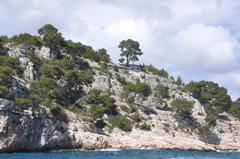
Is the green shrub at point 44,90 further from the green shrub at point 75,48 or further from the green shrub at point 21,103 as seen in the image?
the green shrub at point 75,48

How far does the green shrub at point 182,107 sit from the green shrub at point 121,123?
72.2 feet

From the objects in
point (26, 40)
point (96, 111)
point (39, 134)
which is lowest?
point (39, 134)

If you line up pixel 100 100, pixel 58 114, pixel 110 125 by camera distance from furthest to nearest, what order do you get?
pixel 100 100
pixel 110 125
pixel 58 114

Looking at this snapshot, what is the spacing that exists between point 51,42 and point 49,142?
52.2 meters

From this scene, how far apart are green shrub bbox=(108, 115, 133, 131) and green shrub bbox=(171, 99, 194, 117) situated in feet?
72.2

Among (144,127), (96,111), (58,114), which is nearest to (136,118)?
(144,127)

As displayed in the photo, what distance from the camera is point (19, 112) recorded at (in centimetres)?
8244

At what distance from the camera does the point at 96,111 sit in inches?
4205

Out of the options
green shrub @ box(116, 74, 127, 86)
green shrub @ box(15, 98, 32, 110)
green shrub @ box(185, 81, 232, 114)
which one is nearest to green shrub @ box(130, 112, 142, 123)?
green shrub @ box(116, 74, 127, 86)

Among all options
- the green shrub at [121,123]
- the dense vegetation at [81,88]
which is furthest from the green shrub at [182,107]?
the green shrub at [121,123]

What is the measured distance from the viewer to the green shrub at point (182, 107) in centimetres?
12875

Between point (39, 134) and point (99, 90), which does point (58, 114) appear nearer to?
point (39, 134)

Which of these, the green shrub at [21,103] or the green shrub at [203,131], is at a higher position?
the green shrub at [21,103]

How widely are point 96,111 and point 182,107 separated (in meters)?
31.0
